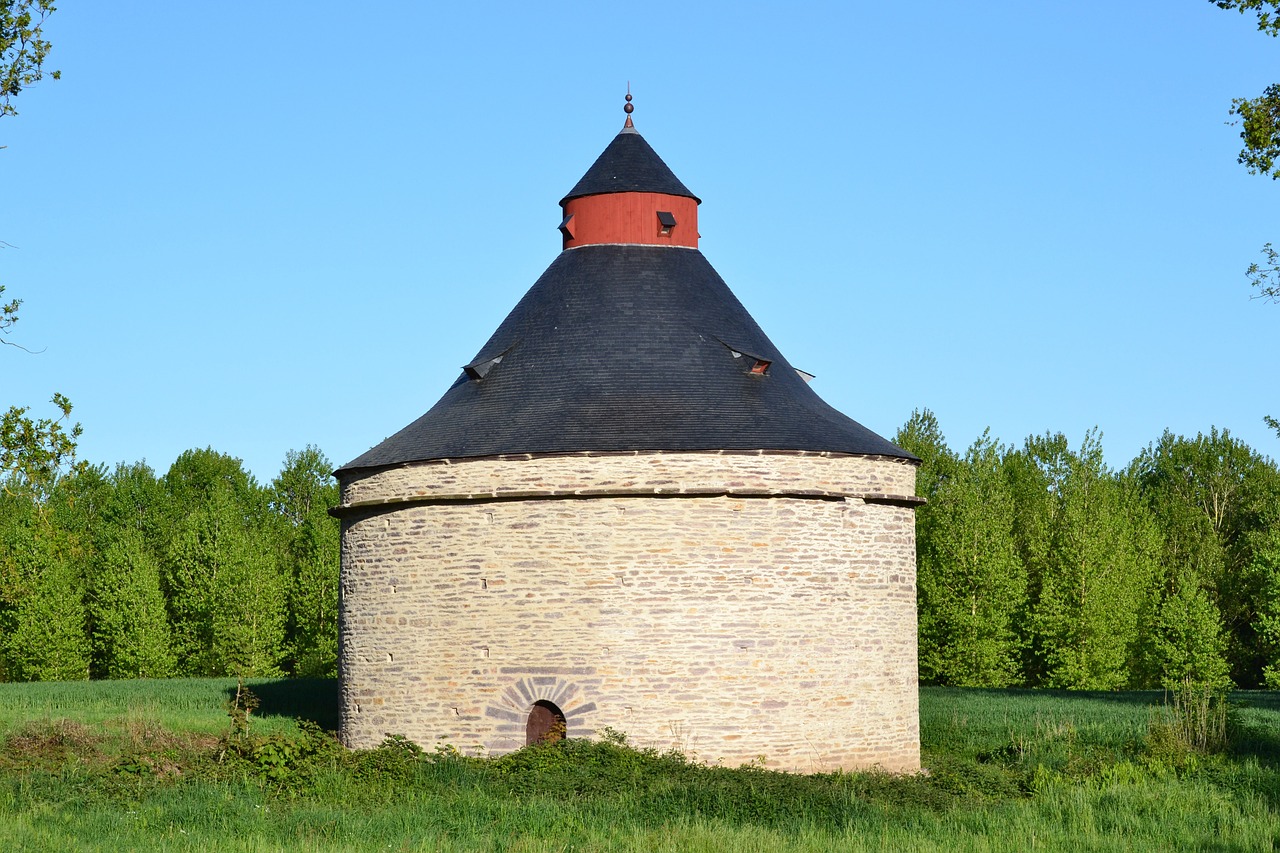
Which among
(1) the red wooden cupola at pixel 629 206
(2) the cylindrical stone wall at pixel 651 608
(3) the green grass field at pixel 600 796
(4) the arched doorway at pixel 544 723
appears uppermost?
(1) the red wooden cupola at pixel 629 206

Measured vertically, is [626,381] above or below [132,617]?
above

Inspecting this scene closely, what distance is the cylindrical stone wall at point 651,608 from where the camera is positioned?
18766 mm

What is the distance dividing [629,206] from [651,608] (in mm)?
7379

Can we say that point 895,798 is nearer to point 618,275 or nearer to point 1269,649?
point 618,275

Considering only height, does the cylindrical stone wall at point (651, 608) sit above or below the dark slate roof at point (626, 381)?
Result: below

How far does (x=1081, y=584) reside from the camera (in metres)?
40.4

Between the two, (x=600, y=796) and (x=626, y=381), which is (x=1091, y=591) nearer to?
(x=626, y=381)

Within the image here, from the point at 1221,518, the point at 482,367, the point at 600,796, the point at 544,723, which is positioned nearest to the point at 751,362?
the point at 482,367

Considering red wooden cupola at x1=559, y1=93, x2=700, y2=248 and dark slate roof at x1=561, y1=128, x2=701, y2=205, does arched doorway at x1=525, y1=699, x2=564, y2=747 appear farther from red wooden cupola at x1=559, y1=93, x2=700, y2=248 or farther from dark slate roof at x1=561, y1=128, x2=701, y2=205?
dark slate roof at x1=561, y1=128, x2=701, y2=205

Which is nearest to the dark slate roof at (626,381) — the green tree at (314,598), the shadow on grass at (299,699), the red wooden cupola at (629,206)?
the red wooden cupola at (629,206)

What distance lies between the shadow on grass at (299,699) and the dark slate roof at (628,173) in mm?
9507

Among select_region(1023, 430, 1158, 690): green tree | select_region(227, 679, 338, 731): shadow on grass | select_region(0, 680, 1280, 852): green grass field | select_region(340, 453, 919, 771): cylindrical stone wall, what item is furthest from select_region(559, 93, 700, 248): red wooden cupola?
select_region(1023, 430, 1158, 690): green tree

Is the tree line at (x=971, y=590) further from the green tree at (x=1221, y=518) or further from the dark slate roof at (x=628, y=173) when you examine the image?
the dark slate roof at (x=628, y=173)

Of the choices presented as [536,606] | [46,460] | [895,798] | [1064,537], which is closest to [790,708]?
[895,798]
